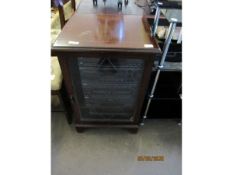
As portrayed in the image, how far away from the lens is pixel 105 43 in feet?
3.52

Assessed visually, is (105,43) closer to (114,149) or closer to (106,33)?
(106,33)

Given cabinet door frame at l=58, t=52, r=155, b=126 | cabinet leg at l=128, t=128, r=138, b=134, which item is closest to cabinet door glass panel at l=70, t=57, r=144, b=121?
cabinet door frame at l=58, t=52, r=155, b=126

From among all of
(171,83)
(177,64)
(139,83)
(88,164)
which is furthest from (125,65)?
(88,164)

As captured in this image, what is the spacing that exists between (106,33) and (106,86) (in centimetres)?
31

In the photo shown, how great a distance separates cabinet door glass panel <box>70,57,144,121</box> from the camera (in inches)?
46.8

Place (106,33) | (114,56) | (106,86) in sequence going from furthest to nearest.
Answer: (106,86) < (106,33) < (114,56)

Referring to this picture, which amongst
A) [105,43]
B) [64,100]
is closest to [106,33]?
[105,43]

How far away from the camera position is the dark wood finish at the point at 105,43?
3.43 ft

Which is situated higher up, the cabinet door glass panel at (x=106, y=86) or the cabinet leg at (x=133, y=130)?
the cabinet door glass panel at (x=106, y=86)

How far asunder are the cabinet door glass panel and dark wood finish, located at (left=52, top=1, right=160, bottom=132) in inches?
1.1

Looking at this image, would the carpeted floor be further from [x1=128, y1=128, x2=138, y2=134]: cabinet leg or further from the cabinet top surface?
the cabinet top surface

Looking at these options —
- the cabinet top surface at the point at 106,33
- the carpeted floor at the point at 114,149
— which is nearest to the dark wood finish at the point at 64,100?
the carpeted floor at the point at 114,149

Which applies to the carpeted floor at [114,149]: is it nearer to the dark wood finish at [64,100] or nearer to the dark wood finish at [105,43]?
the dark wood finish at [64,100]
